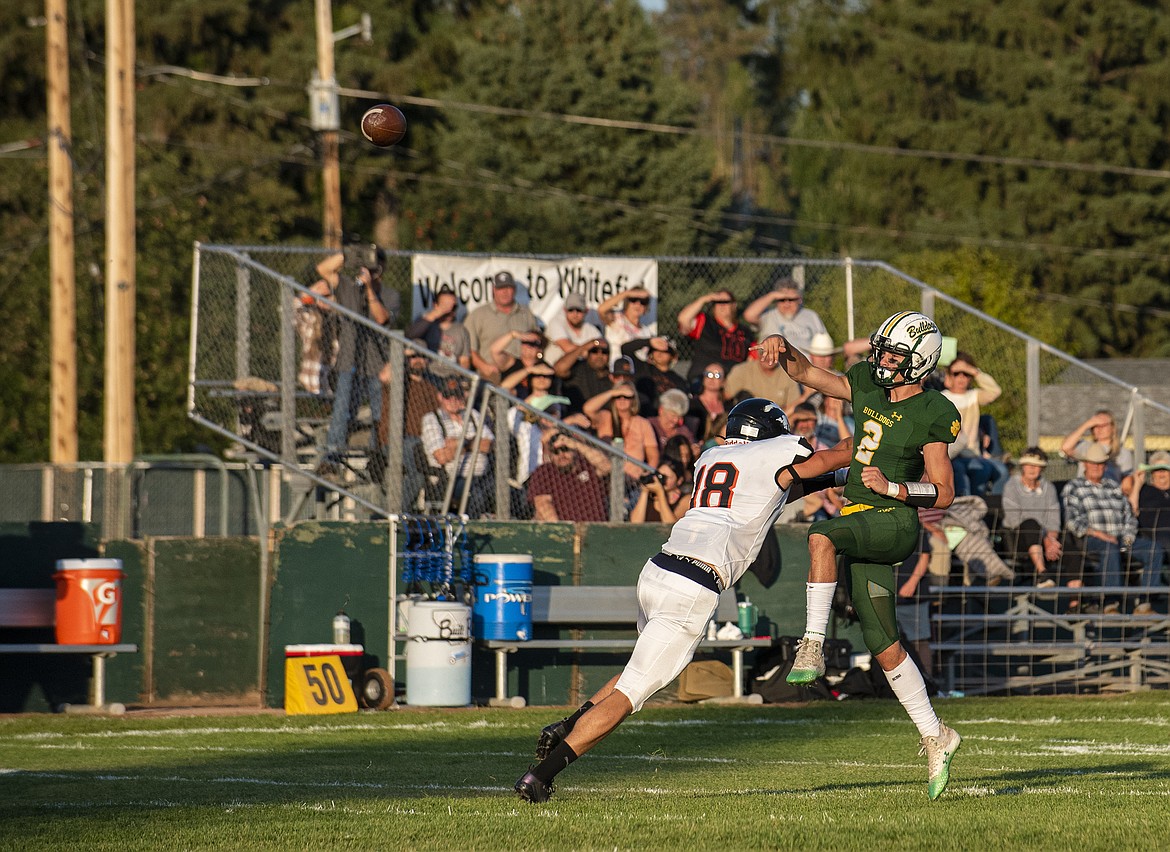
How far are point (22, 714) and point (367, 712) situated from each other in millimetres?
2808

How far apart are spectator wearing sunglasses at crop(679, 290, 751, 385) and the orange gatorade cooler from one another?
5.87 metres

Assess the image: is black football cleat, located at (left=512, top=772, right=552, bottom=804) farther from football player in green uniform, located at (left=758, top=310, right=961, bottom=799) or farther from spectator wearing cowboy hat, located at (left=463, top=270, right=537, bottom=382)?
spectator wearing cowboy hat, located at (left=463, top=270, right=537, bottom=382)

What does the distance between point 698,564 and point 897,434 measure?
1.18 m

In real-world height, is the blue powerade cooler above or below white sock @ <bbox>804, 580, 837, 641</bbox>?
below

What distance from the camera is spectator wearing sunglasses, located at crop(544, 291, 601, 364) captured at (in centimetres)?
1739

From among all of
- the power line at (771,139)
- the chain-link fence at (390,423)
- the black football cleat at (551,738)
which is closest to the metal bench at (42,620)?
the chain-link fence at (390,423)

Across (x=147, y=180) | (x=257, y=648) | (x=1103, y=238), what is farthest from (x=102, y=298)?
(x=1103, y=238)

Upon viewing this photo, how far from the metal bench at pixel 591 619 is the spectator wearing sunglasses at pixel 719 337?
270 cm

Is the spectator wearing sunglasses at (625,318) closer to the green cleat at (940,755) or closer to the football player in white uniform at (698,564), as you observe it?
the football player in white uniform at (698,564)

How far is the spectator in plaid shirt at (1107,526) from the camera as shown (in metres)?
16.7

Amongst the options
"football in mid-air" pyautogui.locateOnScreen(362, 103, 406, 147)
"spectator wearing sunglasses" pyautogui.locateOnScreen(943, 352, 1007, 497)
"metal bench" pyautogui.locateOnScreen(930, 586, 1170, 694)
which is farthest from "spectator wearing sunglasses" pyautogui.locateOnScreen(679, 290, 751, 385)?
"football in mid-air" pyautogui.locateOnScreen(362, 103, 406, 147)

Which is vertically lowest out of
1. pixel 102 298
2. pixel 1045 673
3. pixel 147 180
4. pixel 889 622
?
pixel 1045 673

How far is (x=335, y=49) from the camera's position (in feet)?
151

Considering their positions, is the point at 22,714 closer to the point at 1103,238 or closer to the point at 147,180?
the point at 147,180
